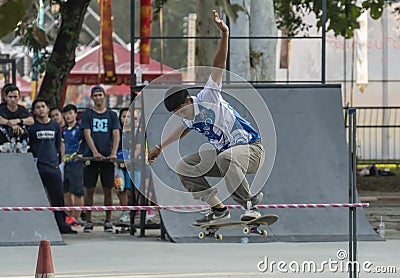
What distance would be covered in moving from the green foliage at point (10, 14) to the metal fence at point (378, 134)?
26.9m

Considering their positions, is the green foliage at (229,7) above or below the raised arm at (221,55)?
below

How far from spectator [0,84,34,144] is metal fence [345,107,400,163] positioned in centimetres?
1713

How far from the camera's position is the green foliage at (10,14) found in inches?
60.0

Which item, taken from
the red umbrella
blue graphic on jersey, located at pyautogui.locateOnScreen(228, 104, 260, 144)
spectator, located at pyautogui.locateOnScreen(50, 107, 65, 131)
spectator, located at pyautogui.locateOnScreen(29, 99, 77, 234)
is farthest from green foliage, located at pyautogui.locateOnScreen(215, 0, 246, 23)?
the red umbrella

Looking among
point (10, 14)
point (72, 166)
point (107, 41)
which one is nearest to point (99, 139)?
point (72, 166)

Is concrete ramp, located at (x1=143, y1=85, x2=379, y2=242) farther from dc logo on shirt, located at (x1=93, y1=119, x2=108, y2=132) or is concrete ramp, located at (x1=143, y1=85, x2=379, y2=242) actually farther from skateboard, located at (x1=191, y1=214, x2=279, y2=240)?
skateboard, located at (x1=191, y1=214, x2=279, y2=240)

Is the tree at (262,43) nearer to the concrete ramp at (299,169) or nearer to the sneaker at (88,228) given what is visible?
the concrete ramp at (299,169)

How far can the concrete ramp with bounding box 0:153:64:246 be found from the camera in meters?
11.5

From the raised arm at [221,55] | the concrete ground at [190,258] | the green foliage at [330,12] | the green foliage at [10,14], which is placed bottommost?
the concrete ground at [190,258]

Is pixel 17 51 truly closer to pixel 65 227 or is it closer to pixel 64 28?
pixel 64 28

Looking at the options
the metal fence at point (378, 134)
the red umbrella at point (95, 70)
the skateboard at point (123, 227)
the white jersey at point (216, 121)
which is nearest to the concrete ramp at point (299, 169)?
the skateboard at point (123, 227)

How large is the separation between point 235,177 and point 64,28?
10809 millimetres

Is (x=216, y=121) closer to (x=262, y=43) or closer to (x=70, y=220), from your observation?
(x=70, y=220)

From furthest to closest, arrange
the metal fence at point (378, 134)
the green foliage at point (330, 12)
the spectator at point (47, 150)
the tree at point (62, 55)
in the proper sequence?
the metal fence at point (378, 134), the tree at point (62, 55), the green foliage at point (330, 12), the spectator at point (47, 150)
